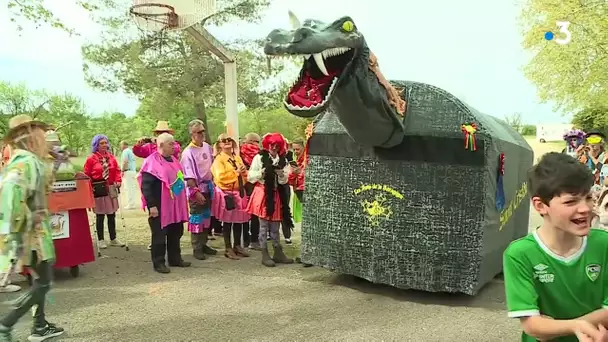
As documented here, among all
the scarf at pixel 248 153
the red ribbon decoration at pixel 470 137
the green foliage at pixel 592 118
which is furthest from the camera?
the green foliage at pixel 592 118

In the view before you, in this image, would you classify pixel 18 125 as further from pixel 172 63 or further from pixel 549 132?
pixel 549 132

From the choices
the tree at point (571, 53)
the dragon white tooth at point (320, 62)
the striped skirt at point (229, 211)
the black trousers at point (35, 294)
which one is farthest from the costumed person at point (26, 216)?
the tree at point (571, 53)

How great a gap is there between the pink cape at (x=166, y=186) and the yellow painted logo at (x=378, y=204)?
2.43m

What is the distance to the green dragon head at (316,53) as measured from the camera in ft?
13.2

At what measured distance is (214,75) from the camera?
74.1 ft

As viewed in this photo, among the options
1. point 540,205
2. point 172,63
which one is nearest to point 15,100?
point 172,63

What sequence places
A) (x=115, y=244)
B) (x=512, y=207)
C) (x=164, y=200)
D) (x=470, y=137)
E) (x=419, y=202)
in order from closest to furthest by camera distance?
(x=470, y=137) < (x=419, y=202) < (x=512, y=207) < (x=164, y=200) < (x=115, y=244)

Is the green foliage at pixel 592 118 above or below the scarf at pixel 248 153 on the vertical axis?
above

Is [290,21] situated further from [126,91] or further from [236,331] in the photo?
[126,91]

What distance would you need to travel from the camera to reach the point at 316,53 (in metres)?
4.10

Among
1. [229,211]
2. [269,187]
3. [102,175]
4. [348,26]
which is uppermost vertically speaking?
[348,26]

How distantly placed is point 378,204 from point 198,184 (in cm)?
290

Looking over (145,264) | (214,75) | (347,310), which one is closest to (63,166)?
(145,264)

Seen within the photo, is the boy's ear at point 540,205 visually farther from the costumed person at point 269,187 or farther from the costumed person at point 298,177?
the costumed person at point 269,187
